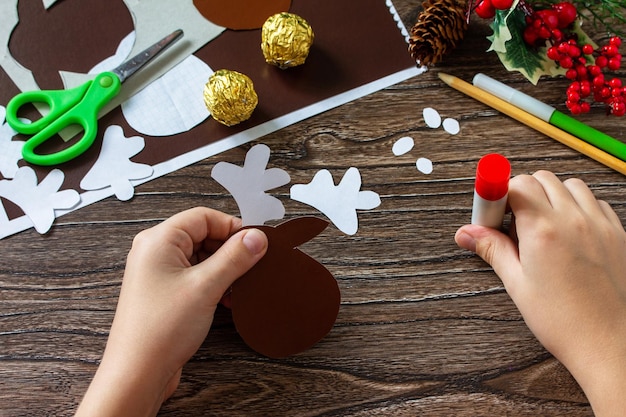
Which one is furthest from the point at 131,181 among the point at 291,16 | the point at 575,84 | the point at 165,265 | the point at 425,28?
the point at 575,84

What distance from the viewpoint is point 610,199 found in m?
0.74

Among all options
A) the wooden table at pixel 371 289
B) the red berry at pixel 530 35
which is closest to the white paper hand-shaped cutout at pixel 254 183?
the wooden table at pixel 371 289

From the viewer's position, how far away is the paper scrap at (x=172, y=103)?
806 millimetres

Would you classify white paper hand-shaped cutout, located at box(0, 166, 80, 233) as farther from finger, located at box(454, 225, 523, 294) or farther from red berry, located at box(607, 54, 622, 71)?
red berry, located at box(607, 54, 622, 71)

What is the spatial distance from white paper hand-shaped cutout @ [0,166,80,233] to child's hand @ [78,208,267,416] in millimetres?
147

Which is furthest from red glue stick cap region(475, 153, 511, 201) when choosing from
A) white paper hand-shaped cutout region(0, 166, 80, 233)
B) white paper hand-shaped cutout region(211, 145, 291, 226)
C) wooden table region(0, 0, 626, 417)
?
white paper hand-shaped cutout region(0, 166, 80, 233)

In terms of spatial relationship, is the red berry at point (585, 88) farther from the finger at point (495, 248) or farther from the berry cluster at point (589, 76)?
the finger at point (495, 248)

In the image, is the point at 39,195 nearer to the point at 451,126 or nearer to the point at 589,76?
the point at 451,126

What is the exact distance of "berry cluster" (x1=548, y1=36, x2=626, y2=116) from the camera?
0.77m

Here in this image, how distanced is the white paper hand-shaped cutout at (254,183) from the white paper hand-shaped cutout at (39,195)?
18 cm

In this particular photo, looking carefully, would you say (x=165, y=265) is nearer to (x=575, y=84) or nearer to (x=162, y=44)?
(x=162, y=44)

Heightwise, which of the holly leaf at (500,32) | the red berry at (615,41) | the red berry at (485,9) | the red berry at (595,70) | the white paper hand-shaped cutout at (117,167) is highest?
the white paper hand-shaped cutout at (117,167)

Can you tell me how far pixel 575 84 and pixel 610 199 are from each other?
0.14 meters

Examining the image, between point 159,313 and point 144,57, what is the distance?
1.17ft
